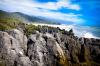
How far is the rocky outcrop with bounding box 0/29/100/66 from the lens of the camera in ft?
38.7

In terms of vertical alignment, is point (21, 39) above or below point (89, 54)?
above

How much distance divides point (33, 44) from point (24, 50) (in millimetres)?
798

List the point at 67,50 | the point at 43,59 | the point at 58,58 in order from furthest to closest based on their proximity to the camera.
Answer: the point at 67,50
the point at 58,58
the point at 43,59

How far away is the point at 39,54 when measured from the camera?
13141mm

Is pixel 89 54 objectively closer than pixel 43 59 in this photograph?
No

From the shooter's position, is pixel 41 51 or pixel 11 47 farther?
pixel 41 51

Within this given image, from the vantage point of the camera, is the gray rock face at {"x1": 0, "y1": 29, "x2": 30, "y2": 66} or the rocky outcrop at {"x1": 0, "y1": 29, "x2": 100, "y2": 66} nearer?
the gray rock face at {"x1": 0, "y1": 29, "x2": 30, "y2": 66}

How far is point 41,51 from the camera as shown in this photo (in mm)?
13422

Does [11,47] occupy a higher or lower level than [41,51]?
higher

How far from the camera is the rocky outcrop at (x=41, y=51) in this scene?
11.8 meters

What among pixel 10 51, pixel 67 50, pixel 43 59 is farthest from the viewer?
pixel 67 50

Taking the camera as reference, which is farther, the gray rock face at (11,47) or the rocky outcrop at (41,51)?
the rocky outcrop at (41,51)

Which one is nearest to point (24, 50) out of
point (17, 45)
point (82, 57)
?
point (17, 45)

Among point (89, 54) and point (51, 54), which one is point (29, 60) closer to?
point (51, 54)
